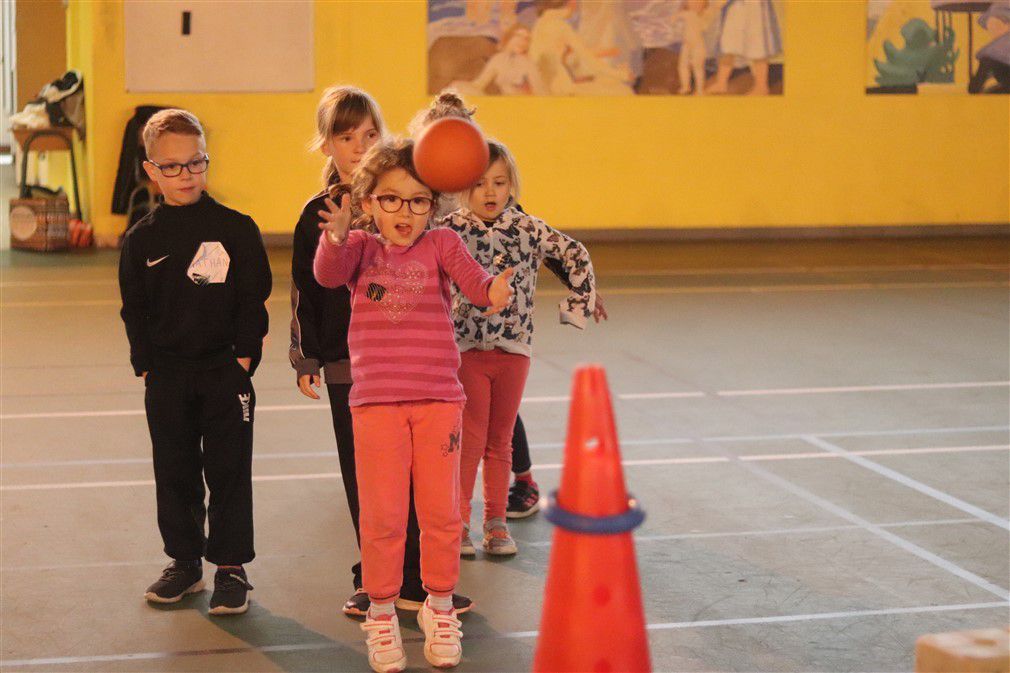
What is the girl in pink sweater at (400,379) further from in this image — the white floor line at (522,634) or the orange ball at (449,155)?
the white floor line at (522,634)

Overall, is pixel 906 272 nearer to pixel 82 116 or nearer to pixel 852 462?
pixel 852 462

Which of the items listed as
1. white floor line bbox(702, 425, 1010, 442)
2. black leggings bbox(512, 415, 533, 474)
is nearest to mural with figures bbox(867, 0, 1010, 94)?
white floor line bbox(702, 425, 1010, 442)

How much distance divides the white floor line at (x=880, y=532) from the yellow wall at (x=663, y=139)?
9.09 metres

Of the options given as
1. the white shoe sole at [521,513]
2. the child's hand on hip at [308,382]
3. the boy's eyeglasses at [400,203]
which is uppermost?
the boy's eyeglasses at [400,203]

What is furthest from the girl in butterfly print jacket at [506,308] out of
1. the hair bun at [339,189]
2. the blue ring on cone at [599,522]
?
the blue ring on cone at [599,522]

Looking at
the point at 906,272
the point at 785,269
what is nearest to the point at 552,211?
the point at 785,269

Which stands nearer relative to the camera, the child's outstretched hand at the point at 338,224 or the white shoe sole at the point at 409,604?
the child's outstretched hand at the point at 338,224

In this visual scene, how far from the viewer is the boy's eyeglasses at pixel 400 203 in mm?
3850

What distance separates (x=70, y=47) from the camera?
16.3 m

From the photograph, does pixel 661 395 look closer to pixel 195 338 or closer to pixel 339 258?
pixel 195 338

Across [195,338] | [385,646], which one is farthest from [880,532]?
[195,338]

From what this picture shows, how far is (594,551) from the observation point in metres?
2.79

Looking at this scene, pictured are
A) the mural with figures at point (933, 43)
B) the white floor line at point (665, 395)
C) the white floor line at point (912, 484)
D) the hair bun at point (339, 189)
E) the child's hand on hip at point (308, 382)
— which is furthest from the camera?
the mural with figures at point (933, 43)

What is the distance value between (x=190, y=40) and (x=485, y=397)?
1012 cm
